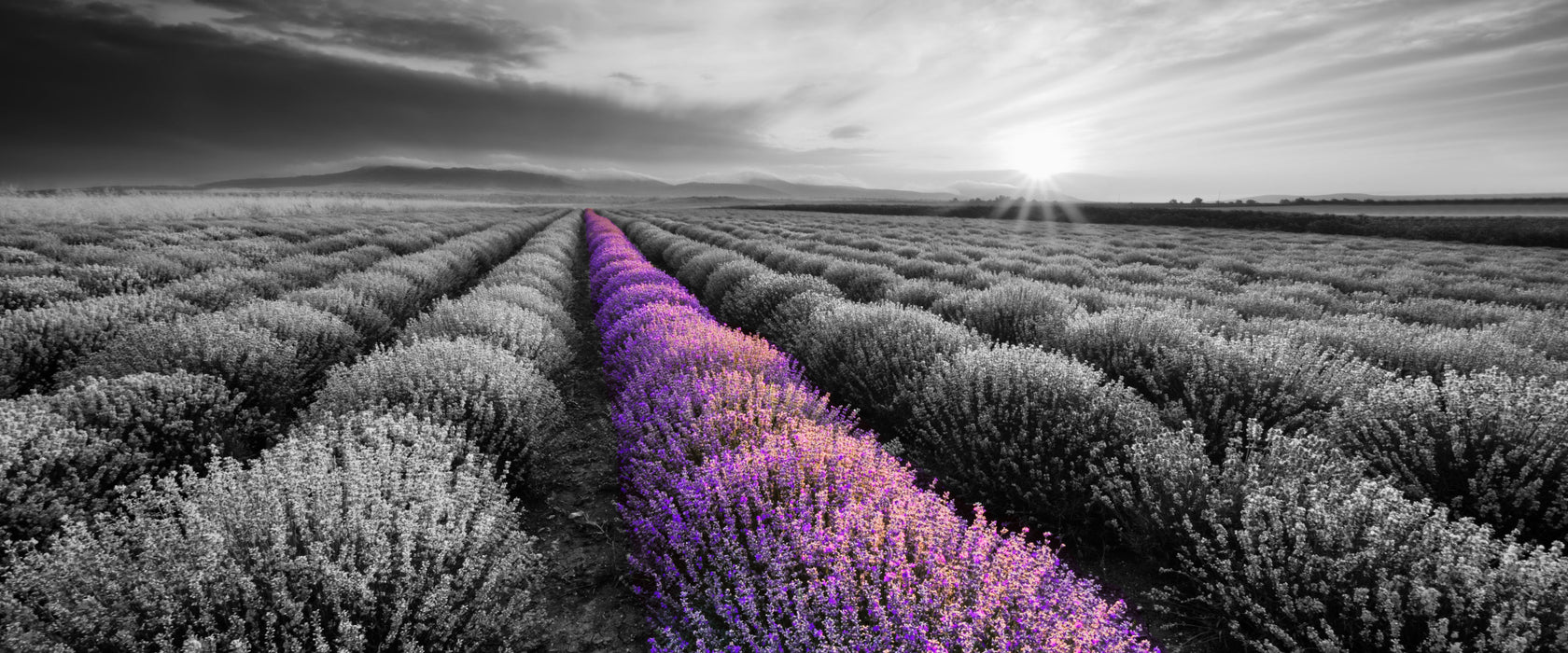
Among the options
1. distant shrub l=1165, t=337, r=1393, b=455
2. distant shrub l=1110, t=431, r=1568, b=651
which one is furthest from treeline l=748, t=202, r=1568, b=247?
distant shrub l=1110, t=431, r=1568, b=651

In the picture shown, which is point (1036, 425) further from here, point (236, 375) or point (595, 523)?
point (236, 375)

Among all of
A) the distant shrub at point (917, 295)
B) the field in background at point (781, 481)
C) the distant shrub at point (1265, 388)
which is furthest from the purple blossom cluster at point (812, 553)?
the distant shrub at point (917, 295)

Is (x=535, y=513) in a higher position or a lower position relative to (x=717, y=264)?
lower

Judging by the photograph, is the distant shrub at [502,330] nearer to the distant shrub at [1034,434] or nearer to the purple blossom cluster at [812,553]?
the purple blossom cluster at [812,553]

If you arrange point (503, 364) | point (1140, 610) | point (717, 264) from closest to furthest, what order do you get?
point (1140, 610) < point (503, 364) < point (717, 264)

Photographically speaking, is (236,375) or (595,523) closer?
(595,523)

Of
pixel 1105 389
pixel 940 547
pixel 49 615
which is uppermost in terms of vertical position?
pixel 1105 389

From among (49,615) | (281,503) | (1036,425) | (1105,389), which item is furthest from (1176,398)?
(49,615)
